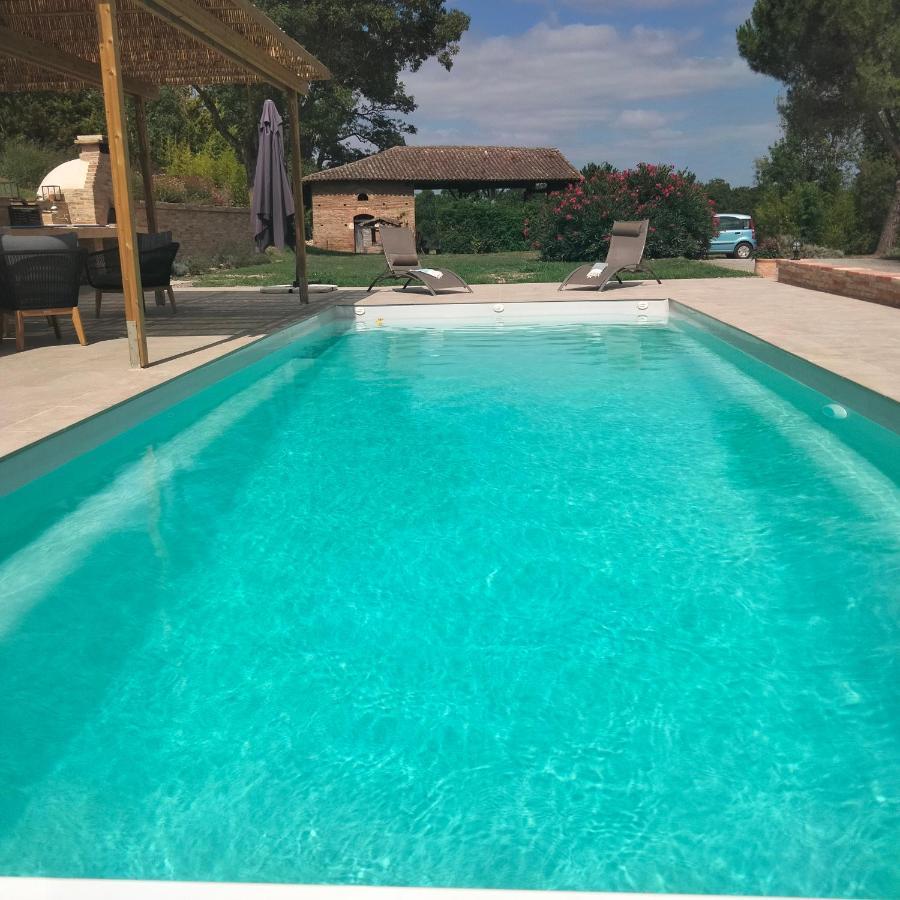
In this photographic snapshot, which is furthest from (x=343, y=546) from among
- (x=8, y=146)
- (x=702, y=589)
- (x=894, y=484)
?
(x=8, y=146)

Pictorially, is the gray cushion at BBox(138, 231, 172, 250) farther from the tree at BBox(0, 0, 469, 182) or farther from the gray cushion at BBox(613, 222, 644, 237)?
the tree at BBox(0, 0, 469, 182)

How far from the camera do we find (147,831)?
1.94m

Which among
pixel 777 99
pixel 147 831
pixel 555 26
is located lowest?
pixel 147 831

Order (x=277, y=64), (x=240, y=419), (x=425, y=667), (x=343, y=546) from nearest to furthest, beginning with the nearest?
(x=425, y=667)
(x=343, y=546)
(x=240, y=419)
(x=277, y=64)

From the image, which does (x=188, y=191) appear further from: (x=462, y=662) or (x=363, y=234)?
(x=462, y=662)

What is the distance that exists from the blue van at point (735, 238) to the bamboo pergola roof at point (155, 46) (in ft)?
56.6

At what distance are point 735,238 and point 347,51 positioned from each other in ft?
55.4

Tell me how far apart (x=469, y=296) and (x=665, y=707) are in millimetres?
9767

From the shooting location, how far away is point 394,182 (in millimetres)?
33000

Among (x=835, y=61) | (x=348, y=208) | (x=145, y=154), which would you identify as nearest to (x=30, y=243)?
(x=145, y=154)

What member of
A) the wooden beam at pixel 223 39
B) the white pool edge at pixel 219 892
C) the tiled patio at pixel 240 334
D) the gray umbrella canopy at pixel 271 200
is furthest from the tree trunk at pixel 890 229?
the white pool edge at pixel 219 892

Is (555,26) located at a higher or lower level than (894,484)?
higher

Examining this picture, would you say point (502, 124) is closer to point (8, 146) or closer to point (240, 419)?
point (8, 146)

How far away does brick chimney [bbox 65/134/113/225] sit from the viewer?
52.7 feet
